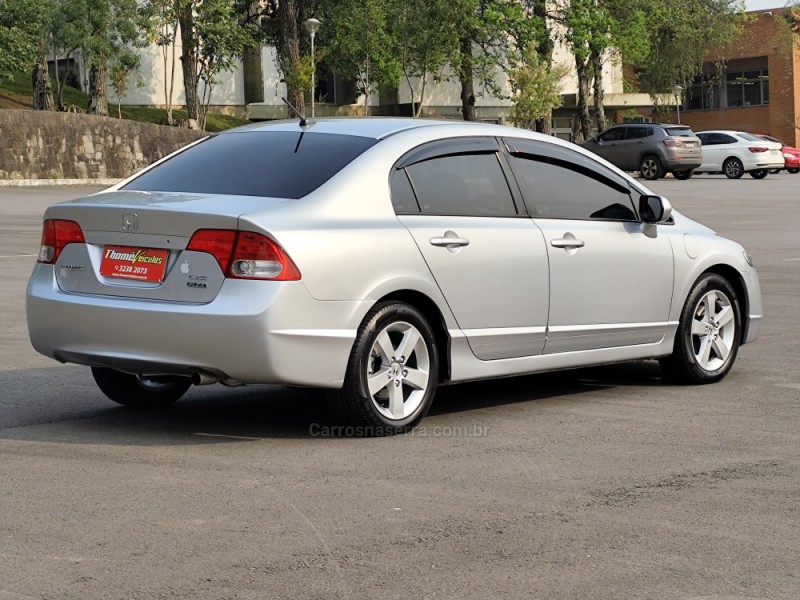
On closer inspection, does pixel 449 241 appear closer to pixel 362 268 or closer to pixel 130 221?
pixel 362 268

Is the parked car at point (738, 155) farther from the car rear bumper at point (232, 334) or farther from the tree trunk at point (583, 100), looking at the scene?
the car rear bumper at point (232, 334)

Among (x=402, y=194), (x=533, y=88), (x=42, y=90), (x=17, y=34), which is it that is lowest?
(x=402, y=194)

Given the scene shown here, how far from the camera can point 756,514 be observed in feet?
19.0

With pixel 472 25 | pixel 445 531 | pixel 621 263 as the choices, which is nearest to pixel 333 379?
pixel 445 531

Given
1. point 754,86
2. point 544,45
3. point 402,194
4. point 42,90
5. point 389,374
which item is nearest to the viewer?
point 389,374

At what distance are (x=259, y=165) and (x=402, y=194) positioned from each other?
0.75 metres

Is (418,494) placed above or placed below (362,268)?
below

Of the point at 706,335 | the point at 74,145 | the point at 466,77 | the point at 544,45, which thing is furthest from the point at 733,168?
the point at 706,335

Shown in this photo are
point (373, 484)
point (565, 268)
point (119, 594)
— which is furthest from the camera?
point (565, 268)

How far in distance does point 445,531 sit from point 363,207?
2360mm

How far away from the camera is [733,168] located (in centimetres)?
5138

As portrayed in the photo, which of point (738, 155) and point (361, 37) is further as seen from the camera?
point (361, 37)

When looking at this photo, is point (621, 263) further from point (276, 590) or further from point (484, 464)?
point (276, 590)

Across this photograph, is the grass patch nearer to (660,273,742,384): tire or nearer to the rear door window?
(660,273,742,384): tire
